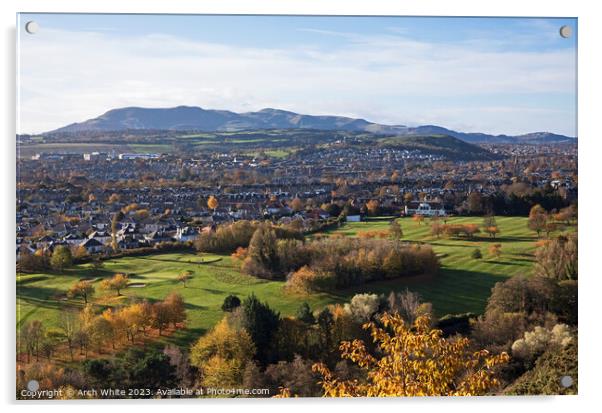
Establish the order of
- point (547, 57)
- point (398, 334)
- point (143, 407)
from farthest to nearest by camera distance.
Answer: point (547, 57)
point (143, 407)
point (398, 334)

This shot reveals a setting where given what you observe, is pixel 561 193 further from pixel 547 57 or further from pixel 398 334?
pixel 398 334

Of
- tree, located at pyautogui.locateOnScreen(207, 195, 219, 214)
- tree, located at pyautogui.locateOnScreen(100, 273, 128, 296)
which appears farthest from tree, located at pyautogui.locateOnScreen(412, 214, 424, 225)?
tree, located at pyautogui.locateOnScreen(100, 273, 128, 296)

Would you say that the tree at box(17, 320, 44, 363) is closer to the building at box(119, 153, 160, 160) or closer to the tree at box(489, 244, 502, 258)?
the building at box(119, 153, 160, 160)

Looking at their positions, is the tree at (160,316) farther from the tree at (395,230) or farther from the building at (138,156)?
the tree at (395,230)

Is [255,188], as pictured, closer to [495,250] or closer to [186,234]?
[186,234]

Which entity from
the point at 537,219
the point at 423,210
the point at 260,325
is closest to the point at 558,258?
the point at 537,219

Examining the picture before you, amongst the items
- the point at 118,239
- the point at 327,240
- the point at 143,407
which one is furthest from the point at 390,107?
the point at 143,407

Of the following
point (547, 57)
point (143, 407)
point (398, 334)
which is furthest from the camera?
point (547, 57)
